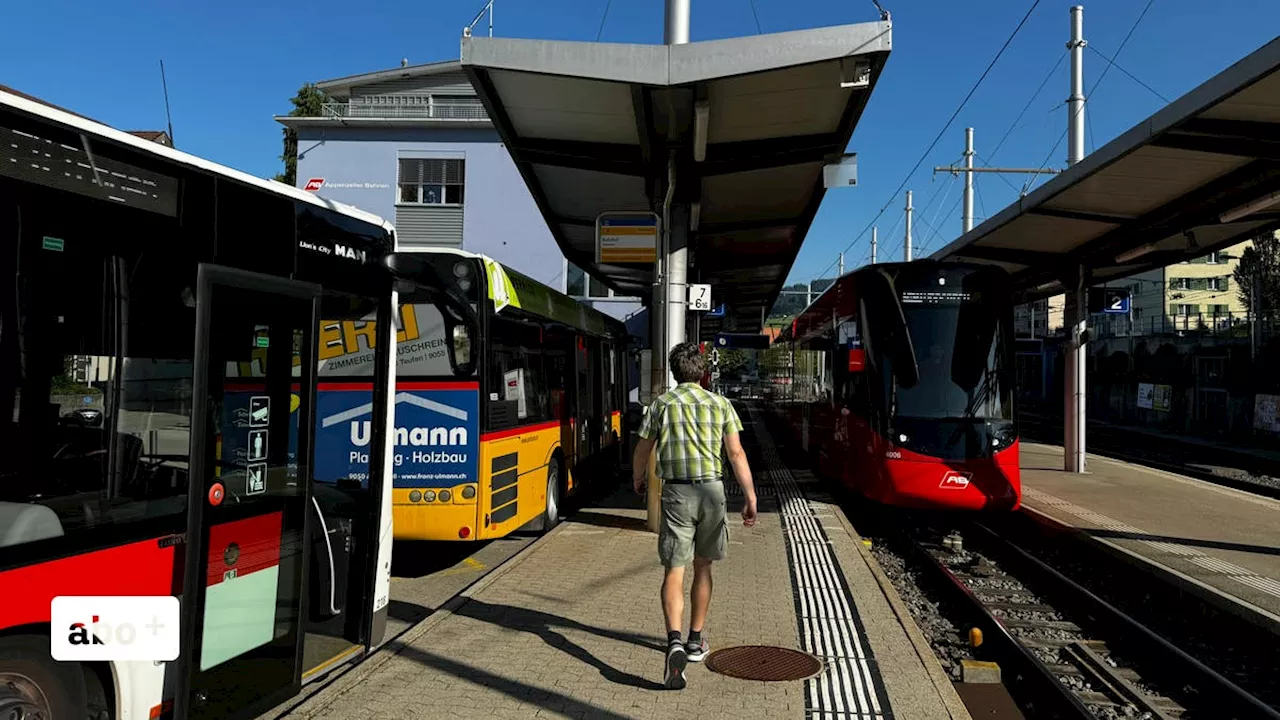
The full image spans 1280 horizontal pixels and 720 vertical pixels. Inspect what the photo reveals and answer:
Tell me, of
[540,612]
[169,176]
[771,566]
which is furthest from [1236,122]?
[169,176]

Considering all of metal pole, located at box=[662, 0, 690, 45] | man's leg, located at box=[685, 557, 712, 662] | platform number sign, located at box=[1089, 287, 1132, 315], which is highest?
metal pole, located at box=[662, 0, 690, 45]

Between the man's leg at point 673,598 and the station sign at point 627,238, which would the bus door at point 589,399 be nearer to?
the station sign at point 627,238

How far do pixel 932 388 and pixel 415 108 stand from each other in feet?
80.7

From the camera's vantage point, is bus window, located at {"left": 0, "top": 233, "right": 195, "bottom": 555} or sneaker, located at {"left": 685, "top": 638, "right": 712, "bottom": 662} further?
sneaker, located at {"left": 685, "top": 638, "right": 712, "bottom": 662}

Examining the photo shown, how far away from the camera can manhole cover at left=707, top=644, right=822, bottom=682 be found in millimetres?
5297

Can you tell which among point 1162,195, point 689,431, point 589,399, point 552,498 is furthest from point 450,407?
point 1162,195

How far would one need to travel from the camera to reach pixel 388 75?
3133cm

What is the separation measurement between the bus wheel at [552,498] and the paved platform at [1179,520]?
20.3ft

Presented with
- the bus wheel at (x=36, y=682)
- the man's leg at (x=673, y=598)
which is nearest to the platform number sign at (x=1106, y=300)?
the man's leg at (x=673, y=598)

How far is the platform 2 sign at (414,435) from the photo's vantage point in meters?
8.01

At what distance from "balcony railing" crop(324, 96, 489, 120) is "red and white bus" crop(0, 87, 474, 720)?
2712 cm

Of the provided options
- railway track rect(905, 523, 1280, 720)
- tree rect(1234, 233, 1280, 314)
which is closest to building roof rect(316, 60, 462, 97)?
railway track rect(905, 523, 1280, 720)

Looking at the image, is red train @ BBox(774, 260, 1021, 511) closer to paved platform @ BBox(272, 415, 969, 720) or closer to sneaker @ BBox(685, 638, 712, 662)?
paved platform @ BBox(272, 415, 969, 720)

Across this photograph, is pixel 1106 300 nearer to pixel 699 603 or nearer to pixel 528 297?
pixel 528 297
